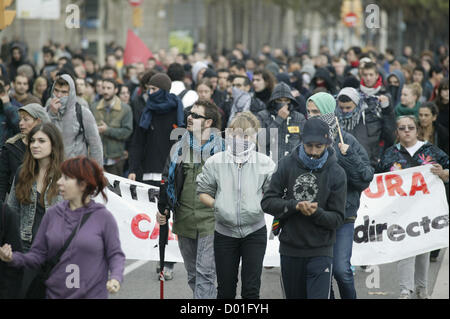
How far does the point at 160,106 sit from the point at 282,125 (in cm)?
134

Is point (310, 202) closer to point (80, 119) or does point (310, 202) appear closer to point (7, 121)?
point (80, 119)

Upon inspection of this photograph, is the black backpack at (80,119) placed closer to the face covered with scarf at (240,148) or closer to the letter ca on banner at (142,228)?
the letter ca on banner at (142,228)

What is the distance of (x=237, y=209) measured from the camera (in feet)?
23.1

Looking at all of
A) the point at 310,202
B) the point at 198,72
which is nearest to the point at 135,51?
the point at 198,72

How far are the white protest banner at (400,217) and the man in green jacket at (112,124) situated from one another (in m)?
4.31

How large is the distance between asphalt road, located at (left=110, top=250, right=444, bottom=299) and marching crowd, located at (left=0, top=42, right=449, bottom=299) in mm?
291

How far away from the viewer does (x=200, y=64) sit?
15.7 m

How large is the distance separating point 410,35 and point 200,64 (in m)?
58.5

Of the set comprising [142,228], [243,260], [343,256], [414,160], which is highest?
[414,160]

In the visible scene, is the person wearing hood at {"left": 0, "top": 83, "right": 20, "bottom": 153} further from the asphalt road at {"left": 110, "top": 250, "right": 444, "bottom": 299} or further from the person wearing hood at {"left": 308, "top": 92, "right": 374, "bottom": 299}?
the person wearing hood at {"left": 308, "top": 92, "right": 374, "bottom": 299}

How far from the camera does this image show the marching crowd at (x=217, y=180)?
5.66 metres

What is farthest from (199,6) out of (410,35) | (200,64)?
(410,35)

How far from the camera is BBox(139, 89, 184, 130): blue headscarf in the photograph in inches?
407
